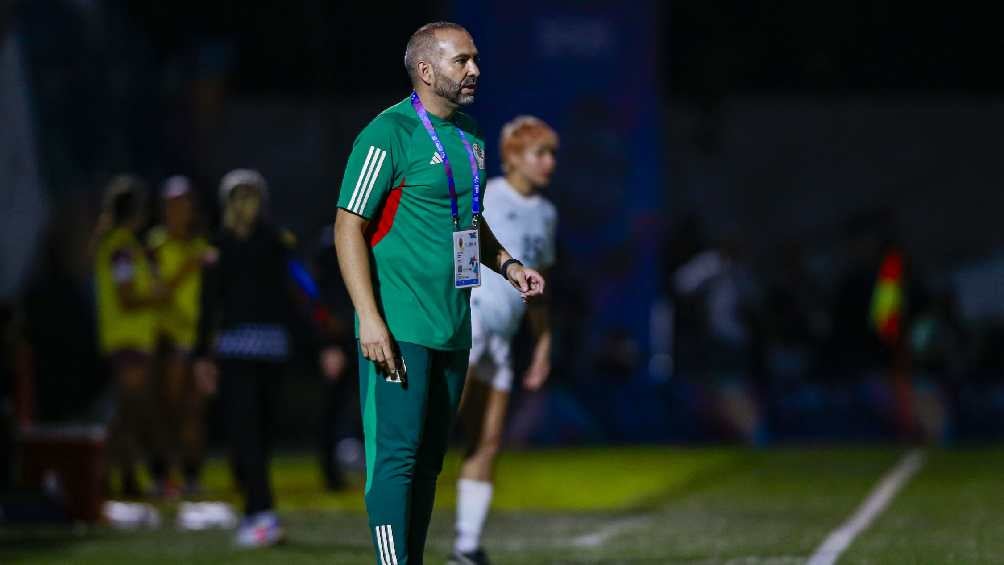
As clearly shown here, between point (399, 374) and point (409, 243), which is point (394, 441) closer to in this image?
point (399, 374)

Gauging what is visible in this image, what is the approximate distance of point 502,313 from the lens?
33.7 feet

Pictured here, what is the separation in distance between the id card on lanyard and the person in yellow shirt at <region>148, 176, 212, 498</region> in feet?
23.0

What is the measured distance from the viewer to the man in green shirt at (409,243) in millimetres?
7566

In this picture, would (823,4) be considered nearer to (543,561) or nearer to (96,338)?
(96,338)

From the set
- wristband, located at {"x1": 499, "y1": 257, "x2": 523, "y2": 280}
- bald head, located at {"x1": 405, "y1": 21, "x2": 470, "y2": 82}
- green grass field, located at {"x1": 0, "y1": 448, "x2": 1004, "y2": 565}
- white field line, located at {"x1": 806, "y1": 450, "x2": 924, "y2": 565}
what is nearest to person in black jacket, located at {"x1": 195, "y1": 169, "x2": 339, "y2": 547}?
green grass field, located at {"x1": 0, "y1": 448, "x2": 1004, "y2": 565}

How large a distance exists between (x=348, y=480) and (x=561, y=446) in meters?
3.36

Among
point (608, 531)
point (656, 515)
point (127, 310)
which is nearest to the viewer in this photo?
point (608, 531)

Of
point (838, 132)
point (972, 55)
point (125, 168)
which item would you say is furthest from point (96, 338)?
point (972, 55)

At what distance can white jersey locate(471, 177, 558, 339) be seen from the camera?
33.7 feet

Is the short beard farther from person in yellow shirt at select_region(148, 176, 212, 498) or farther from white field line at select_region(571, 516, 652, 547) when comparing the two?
person in yellow shirt at select_region(148, 176, 212, 498)

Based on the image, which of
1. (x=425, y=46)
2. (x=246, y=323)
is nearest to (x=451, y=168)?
(x=425, y=46)

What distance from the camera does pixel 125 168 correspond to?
19.4 m

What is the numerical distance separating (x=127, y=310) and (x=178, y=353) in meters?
0.77

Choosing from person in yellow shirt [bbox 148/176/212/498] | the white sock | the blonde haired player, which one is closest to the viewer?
the white sock
